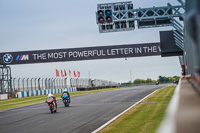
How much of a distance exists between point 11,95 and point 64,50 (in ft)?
31.4

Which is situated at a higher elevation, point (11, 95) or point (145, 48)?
point (145, 48)

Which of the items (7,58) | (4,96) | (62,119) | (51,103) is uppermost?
(7,58)

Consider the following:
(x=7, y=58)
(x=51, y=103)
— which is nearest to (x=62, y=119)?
(x=51, y=103)

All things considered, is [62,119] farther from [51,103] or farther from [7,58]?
[7,58]

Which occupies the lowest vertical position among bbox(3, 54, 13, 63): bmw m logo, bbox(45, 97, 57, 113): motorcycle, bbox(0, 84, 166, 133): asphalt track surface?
bbox(0, 84, 166, 133): asphalt track surface

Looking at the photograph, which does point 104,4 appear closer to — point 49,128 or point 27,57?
point 27,57

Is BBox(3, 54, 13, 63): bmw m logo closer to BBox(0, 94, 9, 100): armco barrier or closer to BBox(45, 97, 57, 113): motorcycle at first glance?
BBox(0, 94, 9, 100): armco barrier

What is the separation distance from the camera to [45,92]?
5078 cm

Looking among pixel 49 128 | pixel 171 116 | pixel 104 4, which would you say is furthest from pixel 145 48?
pixel 171 116

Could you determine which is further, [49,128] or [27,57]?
[27,57]

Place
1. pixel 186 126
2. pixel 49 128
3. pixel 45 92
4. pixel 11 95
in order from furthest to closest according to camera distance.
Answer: pixel 45 92 < pixel 11 95 < pixel 49 128 < pixel 186 126

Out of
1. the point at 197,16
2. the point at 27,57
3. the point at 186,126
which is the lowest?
the point at 186,126

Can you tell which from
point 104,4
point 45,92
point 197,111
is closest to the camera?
point 197,111

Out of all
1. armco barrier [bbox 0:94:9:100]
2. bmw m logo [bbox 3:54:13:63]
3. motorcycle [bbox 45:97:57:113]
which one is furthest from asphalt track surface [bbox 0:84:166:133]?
bmw m logo [bbox 3:54:13:63]
